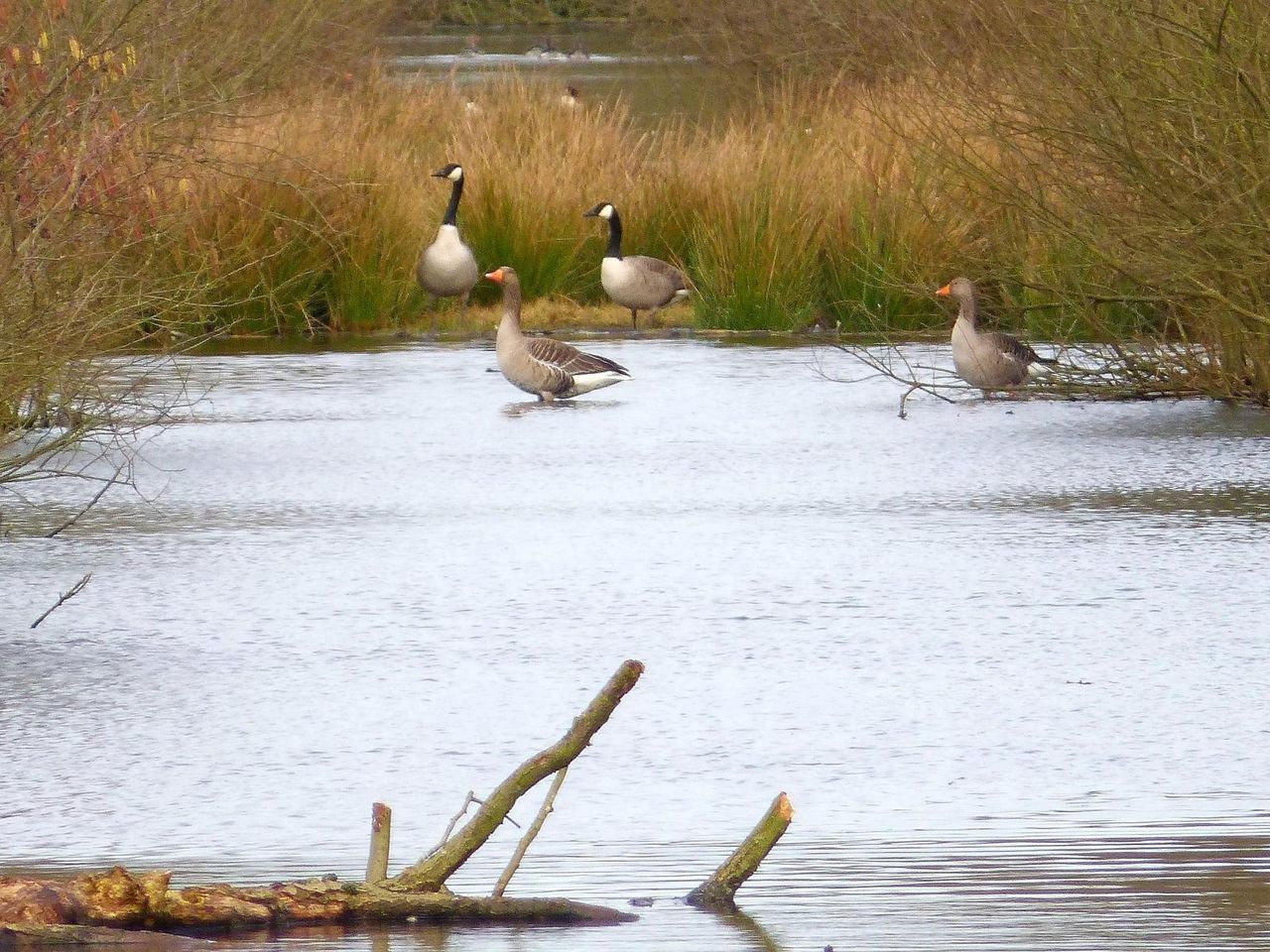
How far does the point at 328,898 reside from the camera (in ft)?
14.2

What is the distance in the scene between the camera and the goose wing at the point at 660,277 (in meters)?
18.6

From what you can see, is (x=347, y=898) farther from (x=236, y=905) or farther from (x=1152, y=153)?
(x=1152, y=153)

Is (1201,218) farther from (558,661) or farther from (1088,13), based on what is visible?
(558,661)

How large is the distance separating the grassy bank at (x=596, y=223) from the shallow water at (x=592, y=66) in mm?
1239

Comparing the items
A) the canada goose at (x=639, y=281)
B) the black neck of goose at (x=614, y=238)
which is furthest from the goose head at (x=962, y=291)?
the black neck of goose at (x=614, y=238)

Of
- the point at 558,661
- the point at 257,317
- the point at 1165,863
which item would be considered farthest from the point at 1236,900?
the point at 257,317

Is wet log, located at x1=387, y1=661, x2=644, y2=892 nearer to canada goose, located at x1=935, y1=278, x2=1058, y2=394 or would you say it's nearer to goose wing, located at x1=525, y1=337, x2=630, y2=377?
canada goose, located at x1=935, y1=278, x2=1058, y2=394

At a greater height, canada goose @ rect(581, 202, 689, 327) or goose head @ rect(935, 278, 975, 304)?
goose head @ rect(935, 278, 975, 304)

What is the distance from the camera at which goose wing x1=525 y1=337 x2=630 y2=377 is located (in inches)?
562

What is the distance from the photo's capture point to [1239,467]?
1107cm

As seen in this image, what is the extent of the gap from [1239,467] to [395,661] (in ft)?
17.3

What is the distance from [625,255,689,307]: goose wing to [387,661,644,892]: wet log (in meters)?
14.1

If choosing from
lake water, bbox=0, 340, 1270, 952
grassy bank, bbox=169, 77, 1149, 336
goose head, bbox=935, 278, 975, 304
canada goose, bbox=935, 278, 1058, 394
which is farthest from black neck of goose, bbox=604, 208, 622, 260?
lake water, bbox=0, 340, 1270, 952

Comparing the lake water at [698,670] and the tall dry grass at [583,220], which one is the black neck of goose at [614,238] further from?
the lake water at [698,670]
